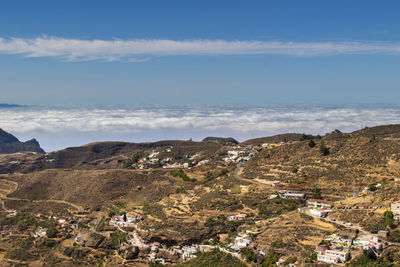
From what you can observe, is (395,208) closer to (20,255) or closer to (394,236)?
(394,236)

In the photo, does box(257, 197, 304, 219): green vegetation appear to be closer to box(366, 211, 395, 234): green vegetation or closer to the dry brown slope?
box(366, 211, 395, 234): green vegetation

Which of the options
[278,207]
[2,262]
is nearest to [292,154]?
[278,207]

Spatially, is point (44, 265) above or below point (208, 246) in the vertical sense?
below

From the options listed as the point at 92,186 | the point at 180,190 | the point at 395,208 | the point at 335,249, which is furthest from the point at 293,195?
the point at 92,186

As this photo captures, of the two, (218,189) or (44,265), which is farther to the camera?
(218,189)

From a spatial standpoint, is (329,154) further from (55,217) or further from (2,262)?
(2,262)

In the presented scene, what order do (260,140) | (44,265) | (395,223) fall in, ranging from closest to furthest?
(395,223)
(44,265)
(260,140)

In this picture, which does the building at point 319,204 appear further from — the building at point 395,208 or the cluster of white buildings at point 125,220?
the cluster of white buildings at point 125,220

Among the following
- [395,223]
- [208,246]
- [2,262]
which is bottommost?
[2,262]

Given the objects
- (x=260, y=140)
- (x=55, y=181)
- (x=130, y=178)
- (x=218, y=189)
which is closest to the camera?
(x=218, y=189)
